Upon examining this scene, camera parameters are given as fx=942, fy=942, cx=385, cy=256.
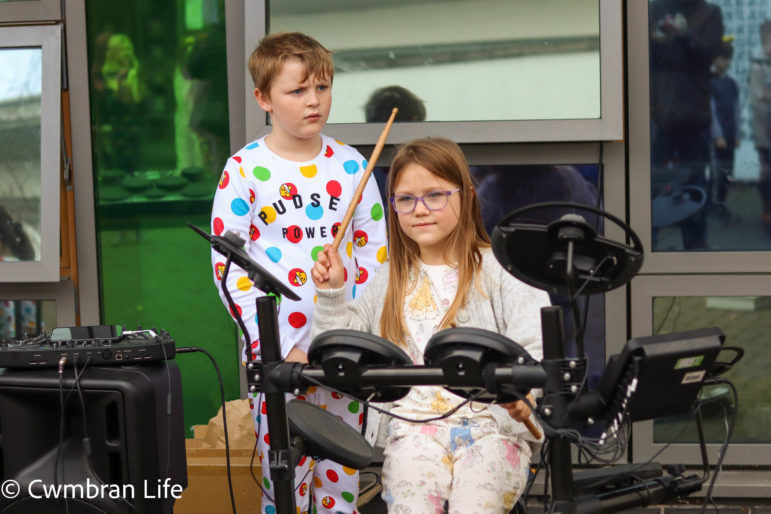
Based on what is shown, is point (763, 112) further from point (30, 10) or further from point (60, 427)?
point (30, 10)

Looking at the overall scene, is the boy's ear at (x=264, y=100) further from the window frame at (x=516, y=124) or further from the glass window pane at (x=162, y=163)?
the glass window pane at (x=162, y=163)

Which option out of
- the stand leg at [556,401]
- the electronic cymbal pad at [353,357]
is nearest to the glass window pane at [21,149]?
the electronic cymbal pad at [353,357]

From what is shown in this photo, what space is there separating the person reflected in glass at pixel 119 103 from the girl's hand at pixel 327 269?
149 centimetres

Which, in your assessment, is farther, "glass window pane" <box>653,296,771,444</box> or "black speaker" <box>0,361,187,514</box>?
"glass window pane" <box>653,296,771,444</box>

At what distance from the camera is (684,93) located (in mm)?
3299

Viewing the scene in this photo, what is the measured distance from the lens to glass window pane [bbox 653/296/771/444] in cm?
333

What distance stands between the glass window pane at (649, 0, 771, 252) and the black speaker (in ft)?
6.28

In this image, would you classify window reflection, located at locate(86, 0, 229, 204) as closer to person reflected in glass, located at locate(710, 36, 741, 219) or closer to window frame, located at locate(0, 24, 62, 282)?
window frame, located at locate(0, 24, 62, 282)

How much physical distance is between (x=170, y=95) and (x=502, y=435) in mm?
1989

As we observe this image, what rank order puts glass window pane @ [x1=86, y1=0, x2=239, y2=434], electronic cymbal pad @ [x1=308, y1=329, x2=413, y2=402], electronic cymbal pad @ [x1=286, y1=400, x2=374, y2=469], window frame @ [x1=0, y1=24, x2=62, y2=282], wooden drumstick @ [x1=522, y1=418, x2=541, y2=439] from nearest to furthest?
electronic cymbal pad @ [x1=308, y1=329, x2=413, y2=402], electronic cymbal pad @ [x1=286, y1=400, x2=374, y2=469], wooden drumstick @ [x1=522, y1=418, x2=541, y2=439], window frame @ [x1=0, y1=24, x2=62, y2=282], glass window pane @ [x1=86, y1=0, x2=239, y2=434]

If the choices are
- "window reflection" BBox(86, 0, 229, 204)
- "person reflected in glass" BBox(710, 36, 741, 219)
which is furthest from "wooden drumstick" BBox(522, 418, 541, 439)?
"window reflection" BBox(86, 0, 229, 204)

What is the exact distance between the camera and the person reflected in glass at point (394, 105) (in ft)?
10.8

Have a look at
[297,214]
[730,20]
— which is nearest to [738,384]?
[730,20]

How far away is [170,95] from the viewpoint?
140 inches
